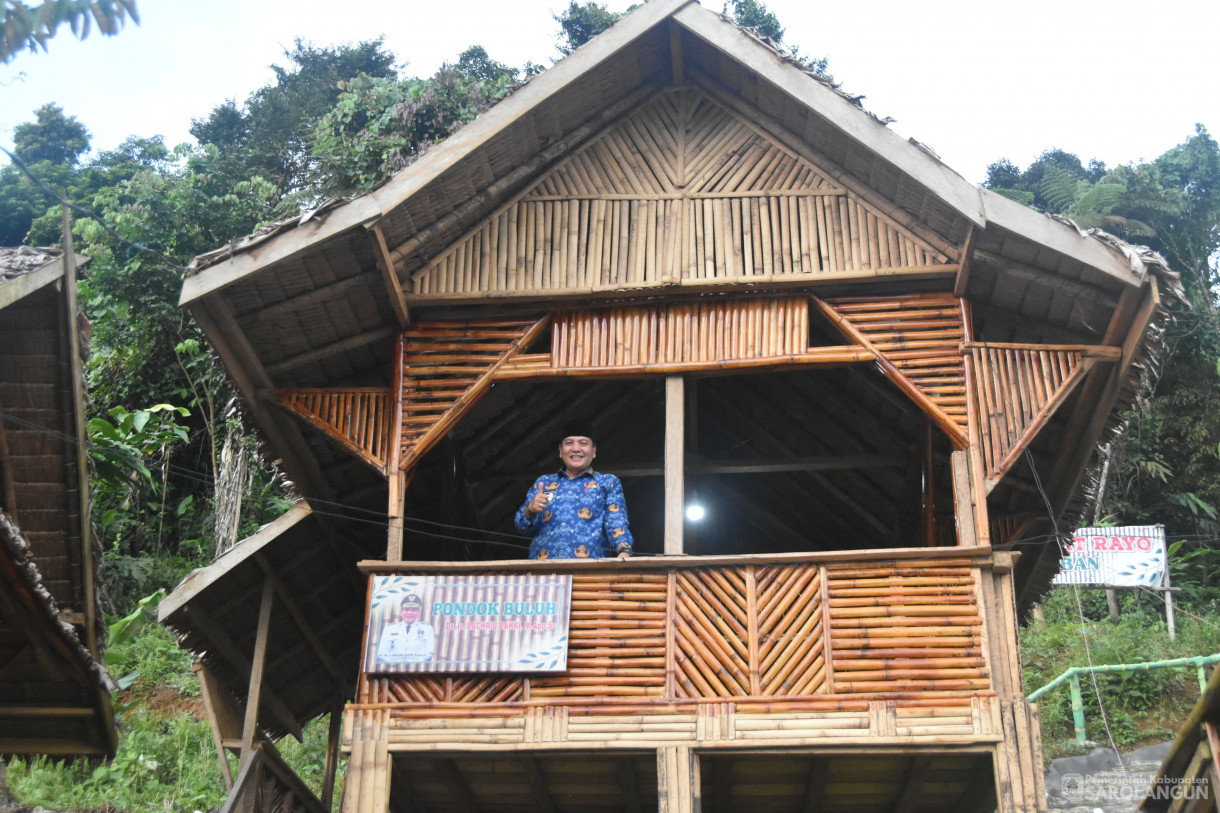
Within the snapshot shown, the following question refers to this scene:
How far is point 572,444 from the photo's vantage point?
8.09 metres

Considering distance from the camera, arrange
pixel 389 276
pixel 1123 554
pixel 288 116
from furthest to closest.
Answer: pixel 288 116
pixel 1123 554
pixel 389 276

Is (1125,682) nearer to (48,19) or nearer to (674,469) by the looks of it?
(674,469)

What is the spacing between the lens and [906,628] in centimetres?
682

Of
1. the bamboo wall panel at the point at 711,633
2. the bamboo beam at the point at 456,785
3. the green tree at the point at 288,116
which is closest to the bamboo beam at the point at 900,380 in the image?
→ the bamboo wall panel at the point at 711,633

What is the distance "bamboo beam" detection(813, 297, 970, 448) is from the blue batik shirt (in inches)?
69.5

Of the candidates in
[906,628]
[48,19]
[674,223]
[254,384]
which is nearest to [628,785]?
[906,628]

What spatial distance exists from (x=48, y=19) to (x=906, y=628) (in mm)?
5549

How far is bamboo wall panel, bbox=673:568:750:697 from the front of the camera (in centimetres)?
684

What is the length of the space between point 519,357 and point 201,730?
27.9 ft

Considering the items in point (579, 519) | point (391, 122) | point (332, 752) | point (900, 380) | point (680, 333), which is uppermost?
point (391, 122)

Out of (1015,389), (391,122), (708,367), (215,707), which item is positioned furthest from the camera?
(391,122)

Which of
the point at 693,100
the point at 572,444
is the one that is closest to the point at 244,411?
the point at 572,444

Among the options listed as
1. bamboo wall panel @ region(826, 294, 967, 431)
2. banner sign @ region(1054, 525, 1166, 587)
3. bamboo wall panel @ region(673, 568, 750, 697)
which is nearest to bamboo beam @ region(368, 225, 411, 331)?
bamboo wall panel @ region(673, 568, 750, 697)

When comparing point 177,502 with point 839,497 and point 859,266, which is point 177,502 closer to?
point 839,497
